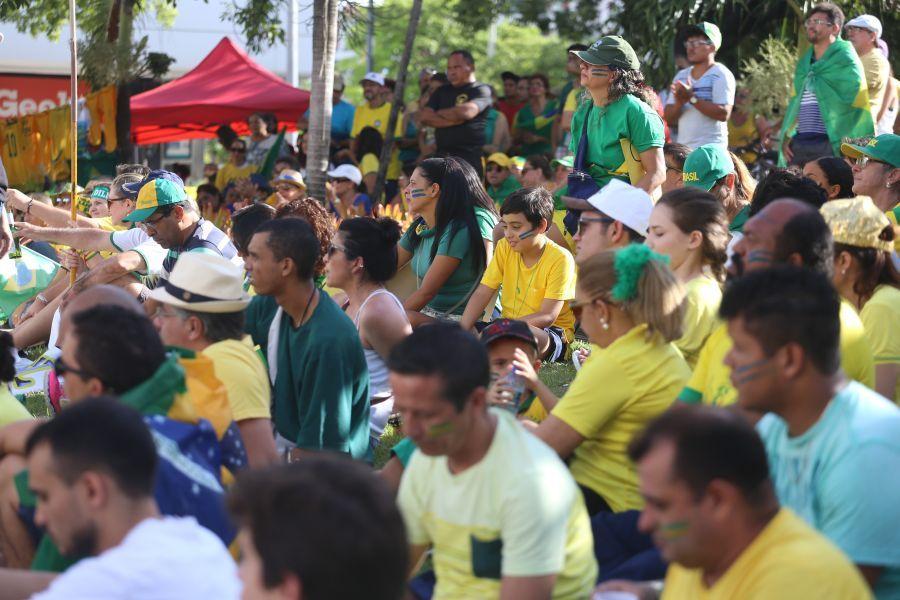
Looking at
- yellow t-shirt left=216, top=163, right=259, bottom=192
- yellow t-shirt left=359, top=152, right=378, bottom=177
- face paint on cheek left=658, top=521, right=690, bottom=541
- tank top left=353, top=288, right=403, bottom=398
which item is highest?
face paint on cheek left=658, top=521, right=690, bottom=541

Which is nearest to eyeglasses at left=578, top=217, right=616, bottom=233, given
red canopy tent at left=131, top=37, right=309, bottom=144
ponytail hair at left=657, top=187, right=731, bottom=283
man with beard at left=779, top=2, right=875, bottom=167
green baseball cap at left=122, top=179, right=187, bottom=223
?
ponytail hair at left=657, top=187, right=731, bottom=283

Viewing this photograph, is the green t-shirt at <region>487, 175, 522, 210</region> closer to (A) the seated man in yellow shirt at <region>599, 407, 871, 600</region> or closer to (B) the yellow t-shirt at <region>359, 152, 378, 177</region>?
(B) the yellow t-shirt at <region>359, 152, 378, 177</region>

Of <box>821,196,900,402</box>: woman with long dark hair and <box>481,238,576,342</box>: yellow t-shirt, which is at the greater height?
<box>821,196,900,402</box>: woman with long dark hair

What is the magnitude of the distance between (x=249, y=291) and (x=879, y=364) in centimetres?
386

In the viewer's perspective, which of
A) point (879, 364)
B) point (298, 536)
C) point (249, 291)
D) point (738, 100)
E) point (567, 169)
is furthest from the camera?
point (738, 100)

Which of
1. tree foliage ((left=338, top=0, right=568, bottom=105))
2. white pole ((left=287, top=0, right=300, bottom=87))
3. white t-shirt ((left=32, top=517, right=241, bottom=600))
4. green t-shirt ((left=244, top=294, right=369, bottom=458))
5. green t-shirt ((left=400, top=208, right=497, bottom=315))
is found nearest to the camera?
white t-shirt ((left=32, top=517, right=241, bottom=600))

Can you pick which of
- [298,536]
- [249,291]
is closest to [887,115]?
[249,291]

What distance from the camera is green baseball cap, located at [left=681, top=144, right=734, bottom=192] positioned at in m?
7.00

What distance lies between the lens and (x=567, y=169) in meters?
10.6

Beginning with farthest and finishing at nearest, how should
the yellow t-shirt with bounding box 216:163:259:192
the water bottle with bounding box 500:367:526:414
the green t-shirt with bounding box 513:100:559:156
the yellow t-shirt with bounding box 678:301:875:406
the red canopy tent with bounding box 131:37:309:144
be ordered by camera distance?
1. the red canopy tent with bounding box 131:37:309:144
2. the yellow t-shirt with bounding box 216:163:259:192
3. the green t-shirt with bounding box 513:100:559:156
4. the water bottle with bounding box 500:367:526:414
5. the yellow t-shirt with bounding box 678:301:875:406

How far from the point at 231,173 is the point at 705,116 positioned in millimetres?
7711

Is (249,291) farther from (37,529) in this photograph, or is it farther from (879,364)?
(879,364)

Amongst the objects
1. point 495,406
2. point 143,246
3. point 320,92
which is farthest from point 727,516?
point 320,92

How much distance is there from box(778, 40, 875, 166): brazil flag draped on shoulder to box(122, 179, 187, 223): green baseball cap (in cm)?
488
